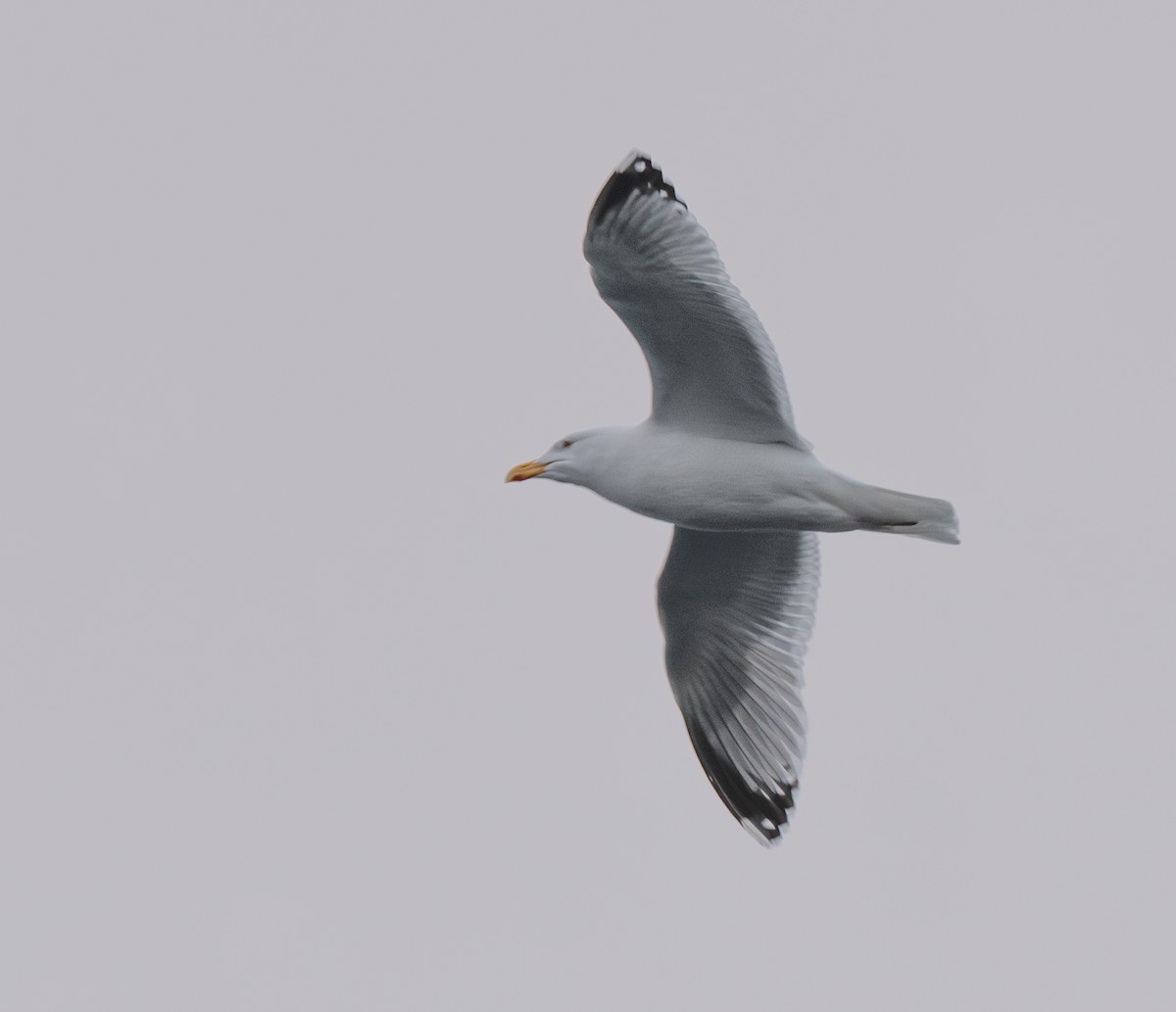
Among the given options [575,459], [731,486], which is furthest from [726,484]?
[575,459]

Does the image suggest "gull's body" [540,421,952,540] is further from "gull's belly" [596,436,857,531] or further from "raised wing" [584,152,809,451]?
"raised wing" [584,152,809,451]

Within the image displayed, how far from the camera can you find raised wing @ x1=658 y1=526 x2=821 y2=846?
983 cm

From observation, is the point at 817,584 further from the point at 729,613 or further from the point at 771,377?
the point at 771,377

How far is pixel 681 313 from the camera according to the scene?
28.1 ft

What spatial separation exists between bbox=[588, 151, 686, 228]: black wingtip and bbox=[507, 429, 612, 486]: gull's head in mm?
1242

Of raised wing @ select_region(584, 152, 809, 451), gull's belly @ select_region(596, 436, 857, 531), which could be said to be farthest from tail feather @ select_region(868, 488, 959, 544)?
raised wing @ select_region(584, 152, 809, 451)

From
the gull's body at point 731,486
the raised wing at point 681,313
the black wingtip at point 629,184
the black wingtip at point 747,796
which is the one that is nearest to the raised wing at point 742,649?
the black wingtip at point 747,796

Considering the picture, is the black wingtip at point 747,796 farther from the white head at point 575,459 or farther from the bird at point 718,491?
the white head at point 575,459

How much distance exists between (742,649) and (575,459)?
5.20 feet

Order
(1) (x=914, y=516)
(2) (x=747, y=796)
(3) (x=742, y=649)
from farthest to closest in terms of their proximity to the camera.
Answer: (3) (x=742, y=649), (2) (x=747, y=796), (1) (x=914, y=516)

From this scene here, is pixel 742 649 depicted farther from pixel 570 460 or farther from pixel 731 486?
pixel 570 460

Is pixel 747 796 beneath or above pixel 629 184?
beneath

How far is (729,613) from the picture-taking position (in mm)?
10039

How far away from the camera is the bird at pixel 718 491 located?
843 cm
